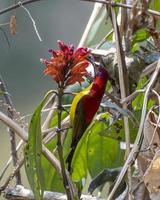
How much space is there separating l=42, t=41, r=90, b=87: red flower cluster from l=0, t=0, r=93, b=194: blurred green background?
90 cm

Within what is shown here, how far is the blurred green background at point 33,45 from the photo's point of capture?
5.90 ft

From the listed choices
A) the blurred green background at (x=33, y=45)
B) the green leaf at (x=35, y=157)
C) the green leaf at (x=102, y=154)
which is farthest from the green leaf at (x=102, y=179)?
the blurred green background at (x=33, y=45)

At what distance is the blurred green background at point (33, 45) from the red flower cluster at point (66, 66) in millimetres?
903

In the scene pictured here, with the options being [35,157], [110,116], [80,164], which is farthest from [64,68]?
[80,164]

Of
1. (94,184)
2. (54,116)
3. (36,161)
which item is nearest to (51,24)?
(54,116)

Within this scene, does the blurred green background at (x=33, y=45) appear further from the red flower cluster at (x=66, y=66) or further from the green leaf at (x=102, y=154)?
the red flower cluster at (x=66, y=66)

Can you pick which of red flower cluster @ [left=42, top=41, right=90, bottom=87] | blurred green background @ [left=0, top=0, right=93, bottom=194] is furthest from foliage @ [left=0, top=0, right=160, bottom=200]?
blurred green background @ [left=0, top=0, right=93, bottom=194]

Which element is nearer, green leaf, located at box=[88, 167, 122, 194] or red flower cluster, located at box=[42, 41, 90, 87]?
red flower cluster, located at box=[42, 41, 90, 87]

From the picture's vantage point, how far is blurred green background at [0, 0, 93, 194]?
1799 mm

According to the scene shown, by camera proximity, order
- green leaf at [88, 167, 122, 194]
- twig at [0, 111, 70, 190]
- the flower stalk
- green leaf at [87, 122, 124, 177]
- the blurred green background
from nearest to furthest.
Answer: the flower stalk
twig at [0, 111, 70, 190]
green leaf at [88, 167, 122, 194]
green leaf at [87, 122, 124, 177]
the blurred green background

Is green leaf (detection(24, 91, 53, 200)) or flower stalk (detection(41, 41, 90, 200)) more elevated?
flower stalk (detection(41, 41, 90, 200))

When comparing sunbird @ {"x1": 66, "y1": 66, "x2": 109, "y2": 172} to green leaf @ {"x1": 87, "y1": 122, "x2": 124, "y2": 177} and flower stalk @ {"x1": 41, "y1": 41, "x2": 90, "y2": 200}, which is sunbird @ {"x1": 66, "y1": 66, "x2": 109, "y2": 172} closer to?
flower stalk @ {"x1": 41, "y1": 41, "x2": 90, "y2": 200}

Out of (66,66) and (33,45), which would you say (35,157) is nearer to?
(66,66)

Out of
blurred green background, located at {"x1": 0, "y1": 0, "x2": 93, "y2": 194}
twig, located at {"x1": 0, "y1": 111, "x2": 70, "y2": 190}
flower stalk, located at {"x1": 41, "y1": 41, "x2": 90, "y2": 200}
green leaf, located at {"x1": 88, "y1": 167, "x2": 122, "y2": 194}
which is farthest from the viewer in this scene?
blurred green background, located at {"x1": 0, "y1": 0, "x2": 93, "y2": 194}
